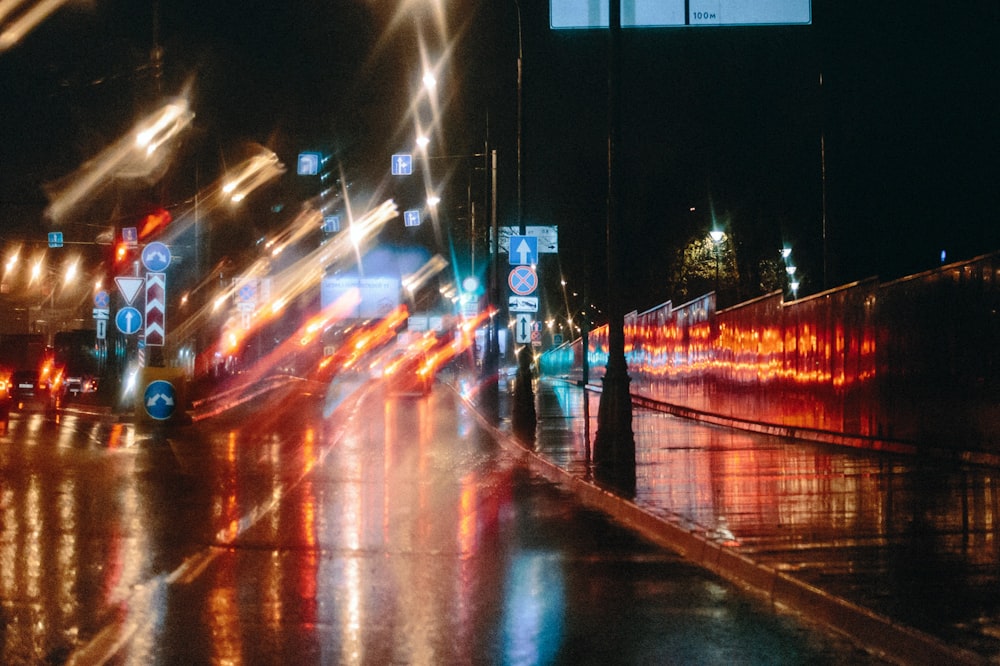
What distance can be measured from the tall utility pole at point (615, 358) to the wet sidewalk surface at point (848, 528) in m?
0.45

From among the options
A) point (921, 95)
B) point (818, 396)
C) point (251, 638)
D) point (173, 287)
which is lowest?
point (251, 638)

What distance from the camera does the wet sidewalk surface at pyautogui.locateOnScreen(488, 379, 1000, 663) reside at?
7.23 meters

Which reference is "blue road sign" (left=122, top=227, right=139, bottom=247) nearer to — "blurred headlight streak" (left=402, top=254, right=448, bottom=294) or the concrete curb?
the concrete curb

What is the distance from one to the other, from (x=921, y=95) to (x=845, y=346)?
19957 mm

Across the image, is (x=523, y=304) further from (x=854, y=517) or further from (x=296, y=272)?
(x=296, y=272)

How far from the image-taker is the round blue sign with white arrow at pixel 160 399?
26.0 m

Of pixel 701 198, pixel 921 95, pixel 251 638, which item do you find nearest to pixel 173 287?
pixel 701 198

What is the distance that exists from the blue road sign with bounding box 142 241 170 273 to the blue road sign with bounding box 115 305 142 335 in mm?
1123

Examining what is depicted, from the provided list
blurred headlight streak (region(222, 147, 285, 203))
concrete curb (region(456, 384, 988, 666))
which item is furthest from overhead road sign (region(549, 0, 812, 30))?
blurred headlight streak (region(222, 147, 285, 203))

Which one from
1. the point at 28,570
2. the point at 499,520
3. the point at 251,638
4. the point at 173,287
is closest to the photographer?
the point at 251,638

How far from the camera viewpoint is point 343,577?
30.3 ft

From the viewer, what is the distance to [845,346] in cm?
2052

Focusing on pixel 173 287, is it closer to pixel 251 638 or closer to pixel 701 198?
pixel 701 198

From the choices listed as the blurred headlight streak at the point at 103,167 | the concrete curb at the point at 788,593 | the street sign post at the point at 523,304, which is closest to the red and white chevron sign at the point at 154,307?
the street sign post at the point at 523,304
